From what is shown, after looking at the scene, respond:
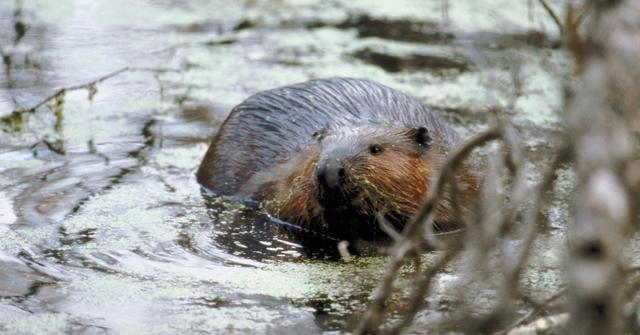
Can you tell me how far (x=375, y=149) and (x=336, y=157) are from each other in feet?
0.90

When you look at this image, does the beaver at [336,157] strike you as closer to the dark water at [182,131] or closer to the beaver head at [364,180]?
the beaver head at [364,180]

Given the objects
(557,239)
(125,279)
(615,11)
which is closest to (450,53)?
(557,239)

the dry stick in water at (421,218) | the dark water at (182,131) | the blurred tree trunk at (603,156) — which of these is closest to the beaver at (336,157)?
the dark water at (182,131)

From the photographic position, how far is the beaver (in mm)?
4211

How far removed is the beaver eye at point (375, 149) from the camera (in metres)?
4.30

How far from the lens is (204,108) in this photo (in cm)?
622

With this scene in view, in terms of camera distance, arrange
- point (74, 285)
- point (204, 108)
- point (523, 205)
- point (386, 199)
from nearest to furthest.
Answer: point (74, 285) → point (386, 199) → point (523, 205) → point (204, 108)

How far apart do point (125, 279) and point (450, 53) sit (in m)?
4.27

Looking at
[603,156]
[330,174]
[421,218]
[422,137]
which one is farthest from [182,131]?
[603,156]

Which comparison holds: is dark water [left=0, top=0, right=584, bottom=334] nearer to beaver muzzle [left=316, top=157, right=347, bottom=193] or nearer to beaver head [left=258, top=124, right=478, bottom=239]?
beaver head [left=258, top=124, right=478, bottom=239]

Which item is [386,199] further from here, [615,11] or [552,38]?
[552,38]

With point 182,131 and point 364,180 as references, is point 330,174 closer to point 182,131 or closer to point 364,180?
point 364,180

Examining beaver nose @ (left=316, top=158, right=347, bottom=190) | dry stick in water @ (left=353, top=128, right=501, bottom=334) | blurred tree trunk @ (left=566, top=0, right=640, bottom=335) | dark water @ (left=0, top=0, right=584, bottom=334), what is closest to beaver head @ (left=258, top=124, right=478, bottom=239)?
beaver nose @ (left=316, top=158, right=347, bottom=190)

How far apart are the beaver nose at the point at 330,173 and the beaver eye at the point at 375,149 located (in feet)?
0.92
